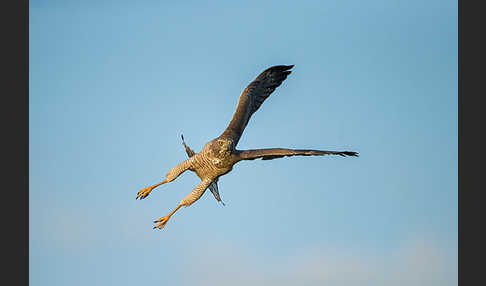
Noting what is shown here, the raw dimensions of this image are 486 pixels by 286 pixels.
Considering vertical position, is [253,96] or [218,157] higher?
[253,96]

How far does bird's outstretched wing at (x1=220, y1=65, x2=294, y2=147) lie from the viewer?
2231 centimetres

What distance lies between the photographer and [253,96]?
23750mm

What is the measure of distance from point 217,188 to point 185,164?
1.37 meters

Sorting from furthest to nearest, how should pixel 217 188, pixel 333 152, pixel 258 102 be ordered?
pixel 258 102 < pixel 217 188 < pixel 333 152

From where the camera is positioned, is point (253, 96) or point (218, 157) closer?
point (218, 157)

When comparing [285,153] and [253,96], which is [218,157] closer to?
[285,153]

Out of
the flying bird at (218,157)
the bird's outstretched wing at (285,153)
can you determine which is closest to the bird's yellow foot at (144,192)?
the flying bird at (218,157)

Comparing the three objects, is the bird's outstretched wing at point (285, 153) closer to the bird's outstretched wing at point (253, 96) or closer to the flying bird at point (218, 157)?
the flying bird at point (218, 157)

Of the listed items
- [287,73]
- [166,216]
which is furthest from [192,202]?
[287,73]

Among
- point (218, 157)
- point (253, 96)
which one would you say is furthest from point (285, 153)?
point (253, 96)

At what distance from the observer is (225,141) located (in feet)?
69.1

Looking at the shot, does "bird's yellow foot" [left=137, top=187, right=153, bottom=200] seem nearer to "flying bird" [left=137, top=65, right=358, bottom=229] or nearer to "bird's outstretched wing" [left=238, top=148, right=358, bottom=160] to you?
"flying bird" [left=137, top=65, right=358, bottom=229]

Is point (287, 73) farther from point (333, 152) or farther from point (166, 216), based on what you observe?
point (166, 216)

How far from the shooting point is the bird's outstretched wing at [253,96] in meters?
22.3
